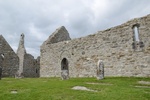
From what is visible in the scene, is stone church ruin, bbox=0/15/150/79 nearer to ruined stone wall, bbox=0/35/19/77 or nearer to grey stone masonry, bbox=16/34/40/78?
ruined stone wall, bbox=0/35/19/77

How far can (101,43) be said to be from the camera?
1923 cm

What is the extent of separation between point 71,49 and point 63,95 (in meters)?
15.1

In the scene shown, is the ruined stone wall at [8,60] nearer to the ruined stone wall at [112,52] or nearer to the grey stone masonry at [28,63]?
the ruined stone wall at [112,52]

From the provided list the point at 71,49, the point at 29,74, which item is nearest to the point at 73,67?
the point at 71,49

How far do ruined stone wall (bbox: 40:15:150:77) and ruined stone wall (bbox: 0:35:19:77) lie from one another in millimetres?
5317

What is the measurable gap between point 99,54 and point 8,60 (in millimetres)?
11653

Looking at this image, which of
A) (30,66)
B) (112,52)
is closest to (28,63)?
(30,66)

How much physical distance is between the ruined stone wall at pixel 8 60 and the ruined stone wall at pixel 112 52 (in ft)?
17.4

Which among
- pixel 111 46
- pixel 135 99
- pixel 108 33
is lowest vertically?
pixel 135 99

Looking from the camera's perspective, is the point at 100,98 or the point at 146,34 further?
the point at 146,34

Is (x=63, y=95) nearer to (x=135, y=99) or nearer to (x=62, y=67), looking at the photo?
(x=135, y=99)

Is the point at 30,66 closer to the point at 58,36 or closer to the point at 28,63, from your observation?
the point at 28,63

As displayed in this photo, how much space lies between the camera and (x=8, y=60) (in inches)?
920

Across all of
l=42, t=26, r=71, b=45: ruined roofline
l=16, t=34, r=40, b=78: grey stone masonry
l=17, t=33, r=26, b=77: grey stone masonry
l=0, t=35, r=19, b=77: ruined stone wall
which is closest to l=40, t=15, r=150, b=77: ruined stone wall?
l=42, t=26, r=71, b=45: ruined roofline
